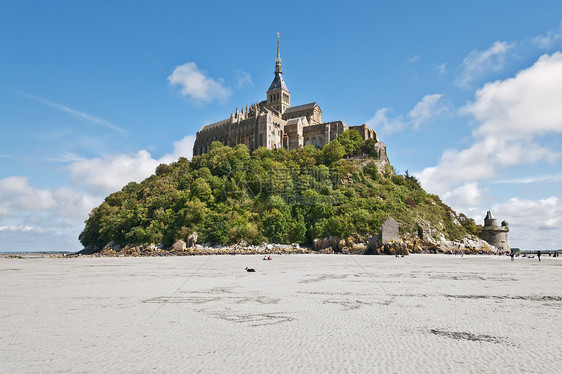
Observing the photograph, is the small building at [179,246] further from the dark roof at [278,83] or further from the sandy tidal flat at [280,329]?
the dark roof at [278,83]

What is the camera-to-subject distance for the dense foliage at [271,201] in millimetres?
52562

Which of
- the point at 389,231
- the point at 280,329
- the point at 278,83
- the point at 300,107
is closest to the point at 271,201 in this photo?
the point at 389,231

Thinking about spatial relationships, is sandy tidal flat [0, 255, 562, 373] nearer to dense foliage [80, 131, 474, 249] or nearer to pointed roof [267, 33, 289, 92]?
dense foliage [80, 131, 474, 249]

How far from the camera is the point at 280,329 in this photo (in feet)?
26.2

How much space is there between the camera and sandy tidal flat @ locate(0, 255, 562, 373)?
19.1 ft

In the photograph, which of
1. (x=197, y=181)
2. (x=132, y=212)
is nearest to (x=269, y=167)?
(x=197, y=181)

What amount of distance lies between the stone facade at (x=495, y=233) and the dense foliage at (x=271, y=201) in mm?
2838

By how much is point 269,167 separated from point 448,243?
3168cm

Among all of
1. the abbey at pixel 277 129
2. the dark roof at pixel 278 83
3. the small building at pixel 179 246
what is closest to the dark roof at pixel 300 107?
the abbey at pixel 277 129

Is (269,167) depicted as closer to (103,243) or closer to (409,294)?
(103,243)

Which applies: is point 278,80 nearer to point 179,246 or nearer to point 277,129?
point 277,129

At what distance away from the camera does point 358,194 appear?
57750 millimetres

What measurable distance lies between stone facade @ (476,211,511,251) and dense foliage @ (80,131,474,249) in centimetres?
284

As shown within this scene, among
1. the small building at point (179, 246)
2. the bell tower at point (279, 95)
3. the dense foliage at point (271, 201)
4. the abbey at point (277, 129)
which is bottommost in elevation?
the small building at point (179, 246)
